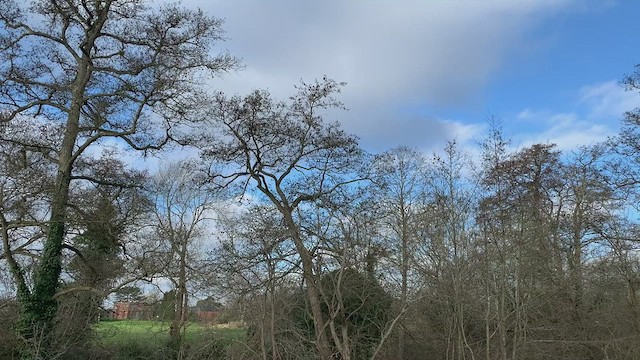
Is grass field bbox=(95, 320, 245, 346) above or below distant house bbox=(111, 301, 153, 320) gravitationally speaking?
below

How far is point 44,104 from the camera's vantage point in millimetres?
17781

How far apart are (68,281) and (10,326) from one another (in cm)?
282

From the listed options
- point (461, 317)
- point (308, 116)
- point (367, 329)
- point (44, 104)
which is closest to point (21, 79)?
point (44, 104)

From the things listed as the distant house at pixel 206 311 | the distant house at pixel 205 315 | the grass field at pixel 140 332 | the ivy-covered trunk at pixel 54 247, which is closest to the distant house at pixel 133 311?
the grass field at pixel 140 332

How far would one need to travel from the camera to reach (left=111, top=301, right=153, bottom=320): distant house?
80.6 feet

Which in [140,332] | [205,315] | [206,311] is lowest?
[140,332]

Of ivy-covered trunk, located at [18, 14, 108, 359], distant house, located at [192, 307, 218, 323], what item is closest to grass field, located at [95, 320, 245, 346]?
distant house, located at [192, 307, 218, 323]

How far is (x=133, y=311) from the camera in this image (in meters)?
25.3

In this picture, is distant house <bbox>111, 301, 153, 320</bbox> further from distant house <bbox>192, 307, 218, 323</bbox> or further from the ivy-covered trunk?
the ivy-covered trunk

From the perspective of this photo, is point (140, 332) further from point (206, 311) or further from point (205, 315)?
point (206, 311)

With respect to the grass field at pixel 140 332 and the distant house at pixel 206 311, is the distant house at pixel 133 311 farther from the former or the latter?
the distant house at pixel 206 311

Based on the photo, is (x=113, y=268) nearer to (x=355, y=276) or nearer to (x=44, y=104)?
(x=44, y=104)

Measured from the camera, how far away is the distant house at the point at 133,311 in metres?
24.6

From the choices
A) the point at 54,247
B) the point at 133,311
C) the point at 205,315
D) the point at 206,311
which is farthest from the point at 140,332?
the point at 54,247
